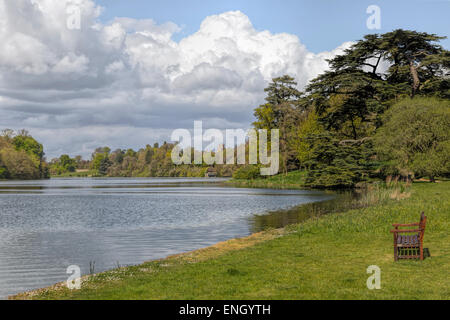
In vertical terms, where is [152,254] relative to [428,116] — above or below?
below

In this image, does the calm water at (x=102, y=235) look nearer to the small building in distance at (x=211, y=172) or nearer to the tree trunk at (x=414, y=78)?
the tree trunk at (x=414, y=78)

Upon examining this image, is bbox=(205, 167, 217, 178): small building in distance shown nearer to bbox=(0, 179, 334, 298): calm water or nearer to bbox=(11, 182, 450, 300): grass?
bbox=(0, 179, 334, 298): calm water

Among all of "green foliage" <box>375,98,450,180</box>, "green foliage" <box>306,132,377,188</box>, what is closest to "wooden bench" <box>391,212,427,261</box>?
"green foliage" <box>375,98,450,180</box>

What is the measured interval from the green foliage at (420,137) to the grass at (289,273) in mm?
27391

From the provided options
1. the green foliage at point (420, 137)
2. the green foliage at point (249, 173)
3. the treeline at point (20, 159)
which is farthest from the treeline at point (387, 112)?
the treeline at point (20, 159)

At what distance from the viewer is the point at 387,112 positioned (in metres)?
51.2

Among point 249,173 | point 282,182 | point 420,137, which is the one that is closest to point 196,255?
point 420,137

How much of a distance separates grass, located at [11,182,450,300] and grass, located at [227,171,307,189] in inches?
2220
